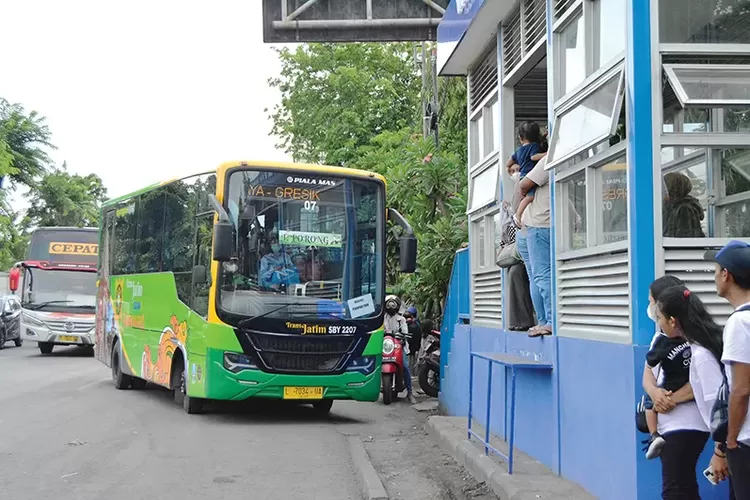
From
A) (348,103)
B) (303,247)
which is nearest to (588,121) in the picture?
(303,247)

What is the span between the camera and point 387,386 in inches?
553

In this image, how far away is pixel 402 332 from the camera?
14625 millimetres

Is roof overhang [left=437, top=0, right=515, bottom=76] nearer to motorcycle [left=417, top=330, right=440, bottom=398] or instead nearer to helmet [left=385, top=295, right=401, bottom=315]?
helmet [left=385, top=295, right=401, bottom=315]

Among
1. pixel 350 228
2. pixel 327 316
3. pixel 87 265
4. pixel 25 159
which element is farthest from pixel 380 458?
pixel 25 159

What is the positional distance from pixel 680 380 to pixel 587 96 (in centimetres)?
264

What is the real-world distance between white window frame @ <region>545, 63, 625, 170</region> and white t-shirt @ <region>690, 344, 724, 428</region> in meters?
1.91

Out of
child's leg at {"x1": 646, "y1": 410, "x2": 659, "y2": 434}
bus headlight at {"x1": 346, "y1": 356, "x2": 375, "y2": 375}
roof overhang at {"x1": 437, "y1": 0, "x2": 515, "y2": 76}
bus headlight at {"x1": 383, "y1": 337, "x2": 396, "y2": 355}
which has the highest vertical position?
roof overhang at {"x1": 437, "y1": 0, "x2": 515, "y2": 76}

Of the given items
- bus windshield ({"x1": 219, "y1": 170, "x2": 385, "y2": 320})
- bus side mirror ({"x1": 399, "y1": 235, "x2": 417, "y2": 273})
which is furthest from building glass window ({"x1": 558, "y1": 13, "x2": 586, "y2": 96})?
bus windshield ({"x1": 219, "y1": 170, "x2": 385, "y2": 320})

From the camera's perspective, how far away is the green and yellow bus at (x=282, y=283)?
11273mm

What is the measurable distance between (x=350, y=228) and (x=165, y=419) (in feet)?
11.5

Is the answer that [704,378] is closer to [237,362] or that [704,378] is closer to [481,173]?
[481,173]

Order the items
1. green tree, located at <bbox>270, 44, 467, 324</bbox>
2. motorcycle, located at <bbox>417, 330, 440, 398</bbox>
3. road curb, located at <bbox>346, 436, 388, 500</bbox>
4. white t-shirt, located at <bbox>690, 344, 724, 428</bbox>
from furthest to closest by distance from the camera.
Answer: green tree, located at <bbox>270, 44, 467, 324</bbox> < motorcycle, located at <bbox>417, 330, 440, 398</bbox> < road curb, located at <bbox>346, 436, 388, 500</bbox> < white t-shirt, located at <bbox>690, 344, 724, 428</bbox>

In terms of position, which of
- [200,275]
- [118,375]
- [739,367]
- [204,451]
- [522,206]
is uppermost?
[522,206]

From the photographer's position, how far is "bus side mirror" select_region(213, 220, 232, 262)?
34.6ft
